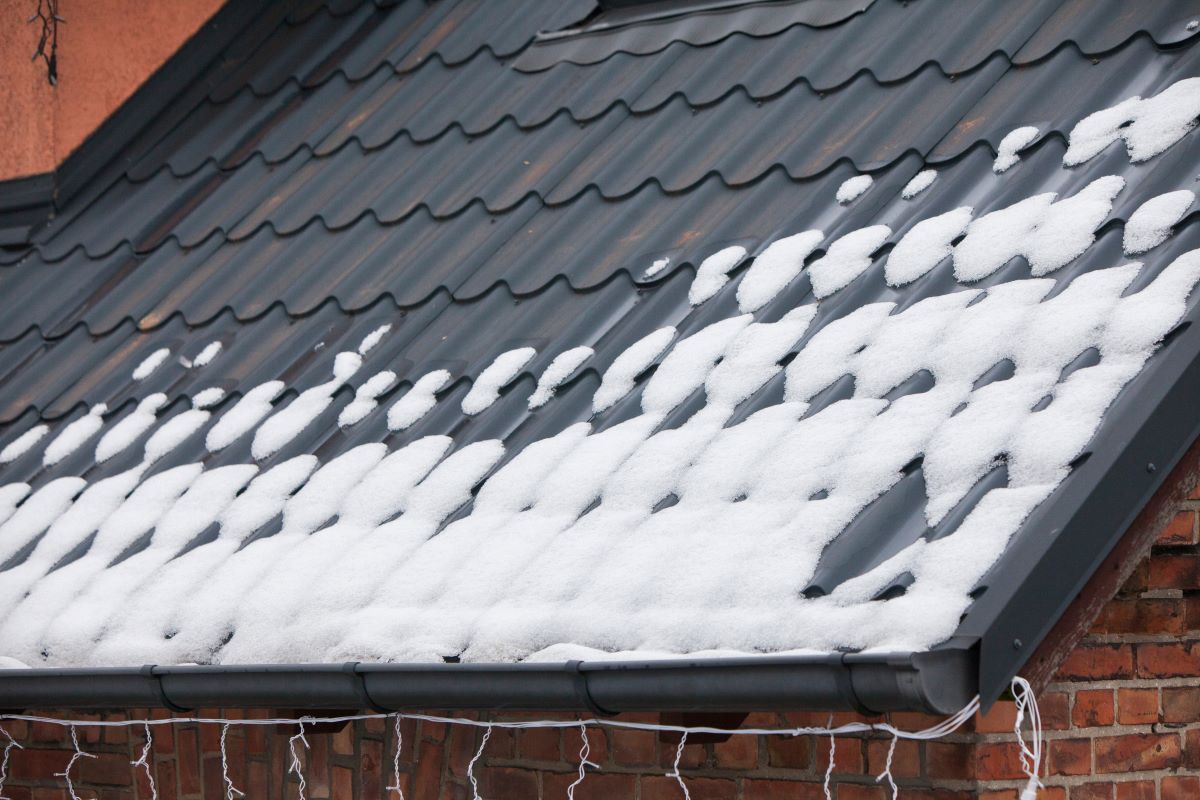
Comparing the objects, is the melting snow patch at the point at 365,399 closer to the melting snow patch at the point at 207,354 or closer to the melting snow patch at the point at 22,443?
the melting snow patch at the point at 207,354

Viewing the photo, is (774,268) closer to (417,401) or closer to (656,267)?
(656,267)

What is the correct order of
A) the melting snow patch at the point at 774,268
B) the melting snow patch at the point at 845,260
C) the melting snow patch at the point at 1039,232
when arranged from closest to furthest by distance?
1. the melting snow patch at the point at 1039,232
2. the melting snow patch at the point at 845,260
3. the melting snow patch at the point at 774,268

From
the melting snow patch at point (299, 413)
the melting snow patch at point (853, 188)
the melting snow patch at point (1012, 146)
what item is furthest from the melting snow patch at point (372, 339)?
the melting snow patch at point (1012, 146)

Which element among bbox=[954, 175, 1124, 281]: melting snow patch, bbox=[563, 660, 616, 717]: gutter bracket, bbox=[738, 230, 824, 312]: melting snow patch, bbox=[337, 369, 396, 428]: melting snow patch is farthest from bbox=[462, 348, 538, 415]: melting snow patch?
bbox=[563, 660, 616, 717]: gutter bracket

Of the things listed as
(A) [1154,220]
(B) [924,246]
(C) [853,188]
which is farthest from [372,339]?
(A) [1154,220]

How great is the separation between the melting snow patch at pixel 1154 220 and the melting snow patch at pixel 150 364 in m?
2.94

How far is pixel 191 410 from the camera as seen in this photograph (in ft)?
15.0

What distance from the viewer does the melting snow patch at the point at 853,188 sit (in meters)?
3.87

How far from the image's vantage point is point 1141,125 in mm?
3426

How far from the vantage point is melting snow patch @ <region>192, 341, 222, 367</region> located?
15.8ft

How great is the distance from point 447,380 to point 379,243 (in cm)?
99

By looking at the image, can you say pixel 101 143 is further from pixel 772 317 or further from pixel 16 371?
pixel 772 317

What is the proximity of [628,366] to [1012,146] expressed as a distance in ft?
3.16

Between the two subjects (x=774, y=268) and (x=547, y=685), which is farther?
(x=774, y=268)
